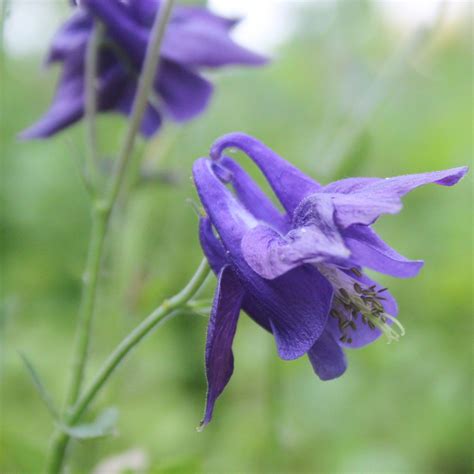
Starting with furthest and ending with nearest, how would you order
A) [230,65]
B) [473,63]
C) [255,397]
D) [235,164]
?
[473,63] → [255,397] → [230,65] → [235,164]

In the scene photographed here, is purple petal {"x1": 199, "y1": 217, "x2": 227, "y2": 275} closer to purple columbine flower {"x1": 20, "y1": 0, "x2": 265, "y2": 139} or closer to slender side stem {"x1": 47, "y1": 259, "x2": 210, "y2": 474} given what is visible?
slender side stem {"x1": 47, "y1": 259, "x2": 210, "y2": 474}

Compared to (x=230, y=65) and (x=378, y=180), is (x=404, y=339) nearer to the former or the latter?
(x=230, y=65)

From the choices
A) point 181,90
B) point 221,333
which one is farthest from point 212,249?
point 181,90

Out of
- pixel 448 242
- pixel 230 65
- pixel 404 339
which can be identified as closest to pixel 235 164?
pixel 230 65

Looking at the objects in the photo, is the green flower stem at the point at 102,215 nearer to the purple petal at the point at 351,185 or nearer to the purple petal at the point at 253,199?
the purple petal at the point at 253,199

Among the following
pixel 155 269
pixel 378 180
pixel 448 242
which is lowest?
pixel 448 242

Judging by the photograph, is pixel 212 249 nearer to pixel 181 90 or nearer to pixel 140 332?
pixel 140 332
